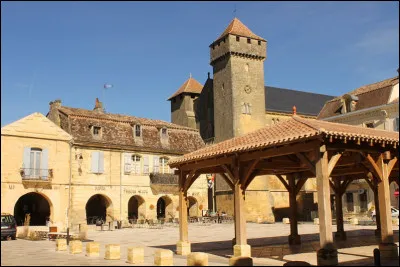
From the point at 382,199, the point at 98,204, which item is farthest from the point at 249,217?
the point at 382,199

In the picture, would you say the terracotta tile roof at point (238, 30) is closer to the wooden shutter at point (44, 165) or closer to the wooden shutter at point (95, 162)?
the wooden shutter at point (95, 162)

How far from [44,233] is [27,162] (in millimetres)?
Answer: 7510

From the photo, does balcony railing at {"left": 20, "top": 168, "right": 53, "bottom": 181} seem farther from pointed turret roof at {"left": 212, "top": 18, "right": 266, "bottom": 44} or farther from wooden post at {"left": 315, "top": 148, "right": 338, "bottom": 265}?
wooden post at {"left": 315, "top": 148, "right": 338, "bottom": 265}

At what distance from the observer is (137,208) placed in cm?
3722

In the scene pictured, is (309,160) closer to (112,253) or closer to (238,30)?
(112,253)

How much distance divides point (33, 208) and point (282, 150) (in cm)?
2619

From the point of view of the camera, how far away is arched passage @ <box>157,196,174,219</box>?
36812 mm

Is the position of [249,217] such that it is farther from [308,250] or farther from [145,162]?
[308,250]

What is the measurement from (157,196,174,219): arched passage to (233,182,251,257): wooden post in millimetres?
23275

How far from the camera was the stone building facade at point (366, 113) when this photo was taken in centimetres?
3291

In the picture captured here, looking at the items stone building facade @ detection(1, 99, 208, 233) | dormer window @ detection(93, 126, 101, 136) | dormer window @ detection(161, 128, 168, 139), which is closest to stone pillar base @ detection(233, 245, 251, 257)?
stone building facade @ detection(1, 99, 208, 233)

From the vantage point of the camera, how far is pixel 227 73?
137 ft

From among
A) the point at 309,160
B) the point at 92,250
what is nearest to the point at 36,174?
the point at 92,250

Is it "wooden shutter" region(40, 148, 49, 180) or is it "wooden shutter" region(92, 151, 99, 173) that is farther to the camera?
"wooden shutter" region(92, 151, 99, 173)
